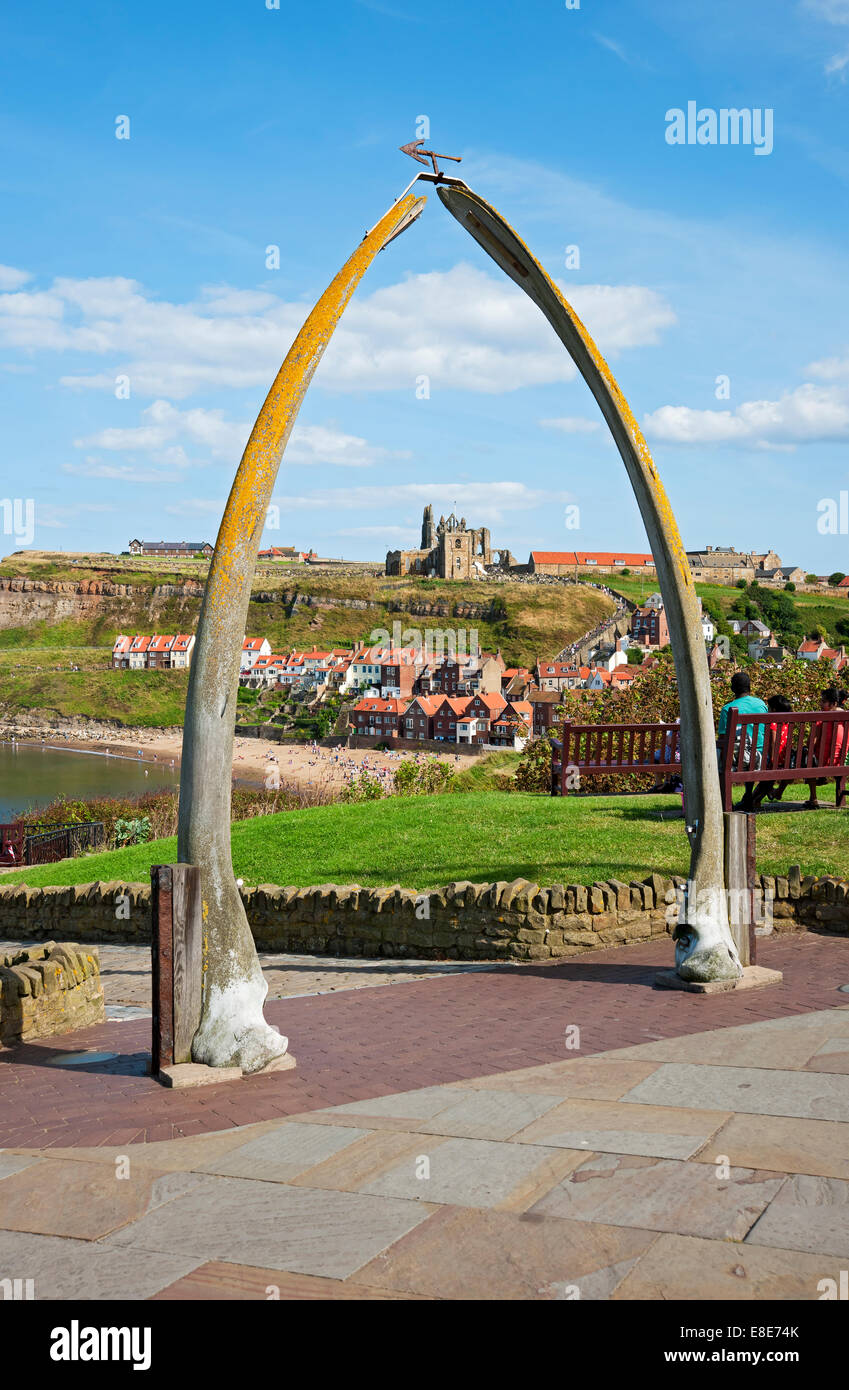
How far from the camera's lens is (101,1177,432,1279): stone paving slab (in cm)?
349

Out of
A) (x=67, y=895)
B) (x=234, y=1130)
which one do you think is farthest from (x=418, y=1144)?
(x=67, y=895)

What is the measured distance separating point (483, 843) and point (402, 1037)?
20.0ft

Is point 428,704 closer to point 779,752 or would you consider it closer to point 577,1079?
point 779,752

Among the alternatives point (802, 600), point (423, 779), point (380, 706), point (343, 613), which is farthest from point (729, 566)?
point (423, 779)

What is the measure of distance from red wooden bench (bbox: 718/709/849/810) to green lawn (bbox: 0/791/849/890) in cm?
57

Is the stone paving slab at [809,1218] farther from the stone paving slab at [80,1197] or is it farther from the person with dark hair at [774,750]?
the person with dark hair at [774,750]

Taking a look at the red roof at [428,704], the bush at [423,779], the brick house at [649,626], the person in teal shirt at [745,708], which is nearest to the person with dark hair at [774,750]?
the person in teal shirt at [745,708]

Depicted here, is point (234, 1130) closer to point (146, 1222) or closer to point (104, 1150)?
point (104, 1150)

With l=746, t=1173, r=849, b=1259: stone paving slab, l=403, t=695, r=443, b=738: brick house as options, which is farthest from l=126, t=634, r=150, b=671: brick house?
l=746, t=1173, r=849, b=1259: stone paving slab

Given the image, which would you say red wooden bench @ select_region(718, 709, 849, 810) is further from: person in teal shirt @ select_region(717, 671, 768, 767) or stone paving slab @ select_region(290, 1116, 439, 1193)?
stone paving slab @ select_region(290, 1116, 439, 1193)

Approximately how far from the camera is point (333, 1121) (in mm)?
4895

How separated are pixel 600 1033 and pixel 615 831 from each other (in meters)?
6.13

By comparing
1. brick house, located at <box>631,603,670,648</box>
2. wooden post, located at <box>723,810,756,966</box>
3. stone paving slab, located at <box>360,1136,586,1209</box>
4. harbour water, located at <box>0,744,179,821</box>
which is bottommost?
harbour water, located at <box>0,744,179,821</box>

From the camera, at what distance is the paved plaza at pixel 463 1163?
3342 mm
